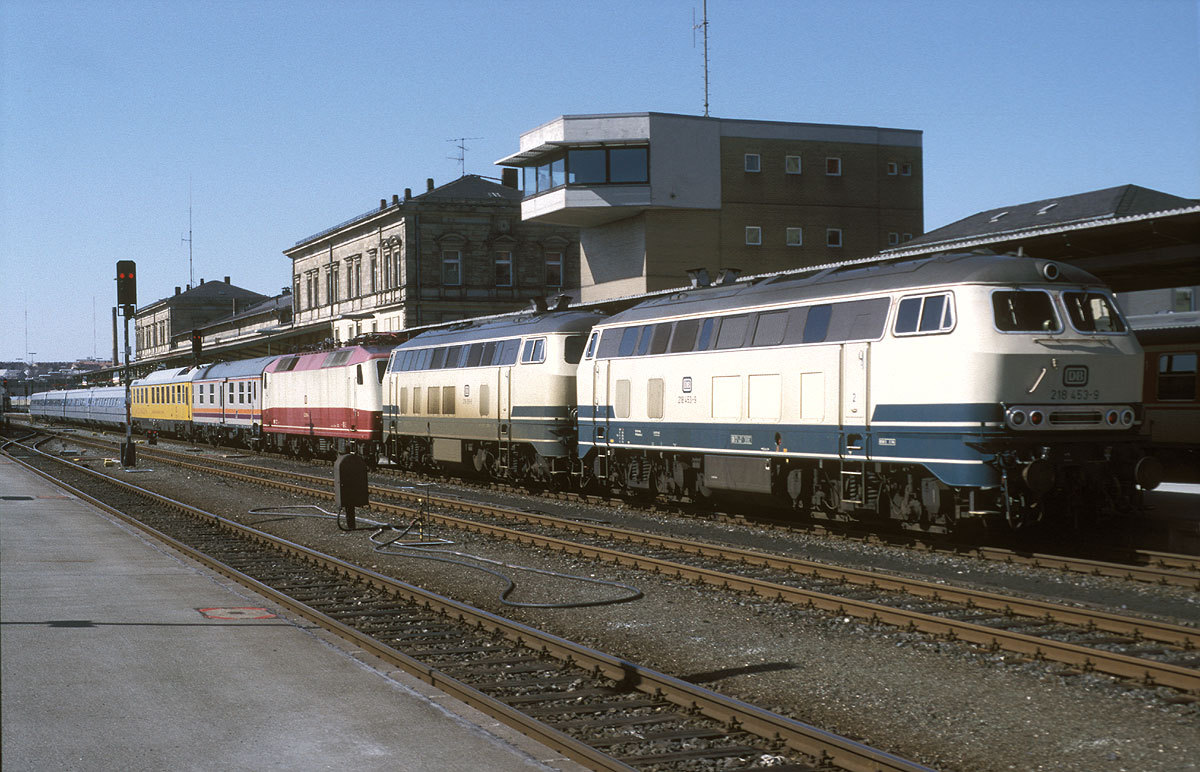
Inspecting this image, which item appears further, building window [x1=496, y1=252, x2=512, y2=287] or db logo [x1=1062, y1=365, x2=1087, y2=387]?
building window [x1=496, y1=252, x2=512, y2=287]

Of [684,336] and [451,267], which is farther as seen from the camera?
[451,267]

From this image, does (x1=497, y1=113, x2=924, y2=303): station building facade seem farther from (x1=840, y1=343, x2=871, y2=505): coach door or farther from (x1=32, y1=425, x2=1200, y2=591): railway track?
(x1=840, y1=343, x2=871, y2=505): coach door

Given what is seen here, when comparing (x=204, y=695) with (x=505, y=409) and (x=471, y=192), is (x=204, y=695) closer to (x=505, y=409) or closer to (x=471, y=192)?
(x=505, y=409)

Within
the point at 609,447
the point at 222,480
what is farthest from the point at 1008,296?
the point at 222,480

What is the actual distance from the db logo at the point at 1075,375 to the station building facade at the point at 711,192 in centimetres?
3682

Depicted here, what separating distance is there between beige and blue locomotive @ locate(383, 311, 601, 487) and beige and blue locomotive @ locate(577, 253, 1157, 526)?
18.9 ft

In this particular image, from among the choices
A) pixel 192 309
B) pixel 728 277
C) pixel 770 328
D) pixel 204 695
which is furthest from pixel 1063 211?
pixel 192 309

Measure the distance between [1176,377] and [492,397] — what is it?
52.3 feet

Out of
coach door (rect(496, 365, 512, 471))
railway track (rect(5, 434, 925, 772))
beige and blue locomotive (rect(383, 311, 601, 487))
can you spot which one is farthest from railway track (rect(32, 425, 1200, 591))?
coach door (rect(496, 365, 512, 471))

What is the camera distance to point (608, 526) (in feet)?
66.4

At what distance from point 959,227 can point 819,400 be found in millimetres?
32225

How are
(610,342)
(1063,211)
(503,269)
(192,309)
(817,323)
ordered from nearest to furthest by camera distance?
(817,323) < (610,342) < (1063,211) < (503,269) < (192,309)

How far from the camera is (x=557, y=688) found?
9633mm

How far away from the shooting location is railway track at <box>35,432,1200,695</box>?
10102mm
